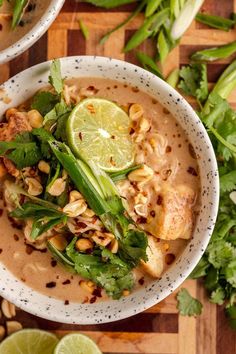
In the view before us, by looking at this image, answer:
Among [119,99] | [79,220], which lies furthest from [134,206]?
[119,99]

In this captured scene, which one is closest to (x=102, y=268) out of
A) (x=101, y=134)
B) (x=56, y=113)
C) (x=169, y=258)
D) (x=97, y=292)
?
(x=97, y=292)

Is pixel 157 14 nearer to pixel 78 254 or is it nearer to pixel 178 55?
pixel 178 55

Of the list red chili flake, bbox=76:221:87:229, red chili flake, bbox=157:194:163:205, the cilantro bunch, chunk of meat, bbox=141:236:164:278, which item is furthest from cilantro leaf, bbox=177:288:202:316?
red chili flake, bbox=76:221:87:229

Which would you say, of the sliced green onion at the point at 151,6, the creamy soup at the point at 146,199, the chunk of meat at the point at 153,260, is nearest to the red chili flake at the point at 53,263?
the creamy soup at the point at 146,199

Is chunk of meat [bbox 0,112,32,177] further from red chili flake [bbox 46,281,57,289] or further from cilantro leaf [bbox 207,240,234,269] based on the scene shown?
cilantro leaf [bbox 207,240,234,269]

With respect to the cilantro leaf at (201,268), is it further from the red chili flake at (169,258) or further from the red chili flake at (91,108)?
the red chili flake at (91,108)

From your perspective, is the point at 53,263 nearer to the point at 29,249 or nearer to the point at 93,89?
the point at 29,249
